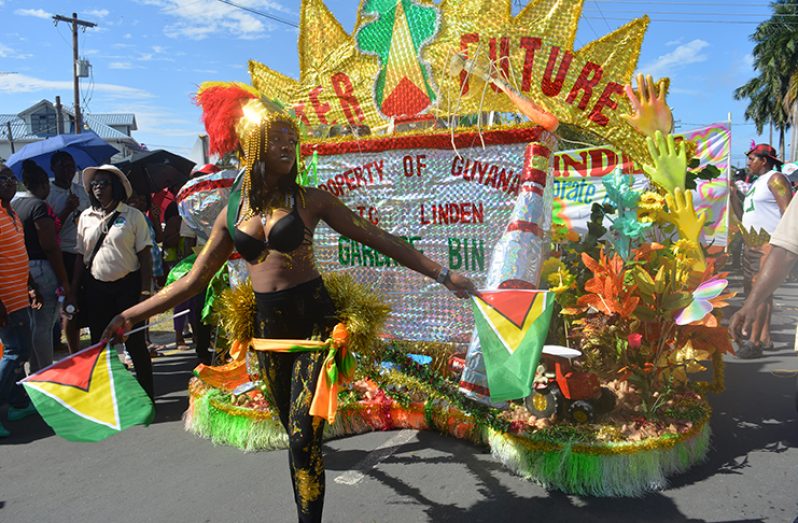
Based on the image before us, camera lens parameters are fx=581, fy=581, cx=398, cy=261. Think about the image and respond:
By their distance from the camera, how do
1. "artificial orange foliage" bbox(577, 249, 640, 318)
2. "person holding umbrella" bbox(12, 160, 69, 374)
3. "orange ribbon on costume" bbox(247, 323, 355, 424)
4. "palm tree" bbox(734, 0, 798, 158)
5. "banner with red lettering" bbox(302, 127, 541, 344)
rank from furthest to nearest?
"palm tree" bbox(734, 0, 798, 158) → "person holding umbrella" bbox(12, 160, 69, 374) → "banner with red lettering" bbox(302, 127, 541, 344) → "artificial orange foliage" bbox(577, 249, 640, 318) → "orange ribbon on costume" bbox(247, 323, 355, 424)

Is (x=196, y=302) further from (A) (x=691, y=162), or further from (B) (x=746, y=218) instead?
(B) (x=746, y=218)

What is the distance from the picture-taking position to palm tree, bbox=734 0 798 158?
46.7 meters

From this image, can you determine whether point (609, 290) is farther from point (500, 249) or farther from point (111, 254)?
point (111, 254)

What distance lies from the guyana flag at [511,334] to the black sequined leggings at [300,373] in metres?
0.71

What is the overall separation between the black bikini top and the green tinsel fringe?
1796 mm

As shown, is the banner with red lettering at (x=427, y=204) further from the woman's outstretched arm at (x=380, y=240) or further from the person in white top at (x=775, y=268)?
the person in white top at (x=775, y=268)

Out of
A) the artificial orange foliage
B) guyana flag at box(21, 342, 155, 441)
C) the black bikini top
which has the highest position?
the black bikini top

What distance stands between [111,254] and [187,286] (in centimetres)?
227

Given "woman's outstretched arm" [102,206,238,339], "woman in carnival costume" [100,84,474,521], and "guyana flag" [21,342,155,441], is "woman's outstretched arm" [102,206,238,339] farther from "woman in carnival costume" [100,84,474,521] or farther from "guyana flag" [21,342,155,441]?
"guyana flag" [21,342,155,441]

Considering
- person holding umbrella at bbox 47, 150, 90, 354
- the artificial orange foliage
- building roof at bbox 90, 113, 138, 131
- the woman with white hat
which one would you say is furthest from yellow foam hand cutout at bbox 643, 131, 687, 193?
building roof at bbox 90, 113, 138, 131

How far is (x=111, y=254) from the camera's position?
451 centimetres

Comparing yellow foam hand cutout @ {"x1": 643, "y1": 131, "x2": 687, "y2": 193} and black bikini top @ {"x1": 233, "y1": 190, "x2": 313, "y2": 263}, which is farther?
yellow foam hand cutout @ {"x1": 643, "y1": 131, "x2": 687, "y2": 193}

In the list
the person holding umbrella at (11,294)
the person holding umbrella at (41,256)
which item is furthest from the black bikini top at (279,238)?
the person holding umbrella at (41,256)

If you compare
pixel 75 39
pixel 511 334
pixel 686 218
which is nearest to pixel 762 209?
pixel 686 218
